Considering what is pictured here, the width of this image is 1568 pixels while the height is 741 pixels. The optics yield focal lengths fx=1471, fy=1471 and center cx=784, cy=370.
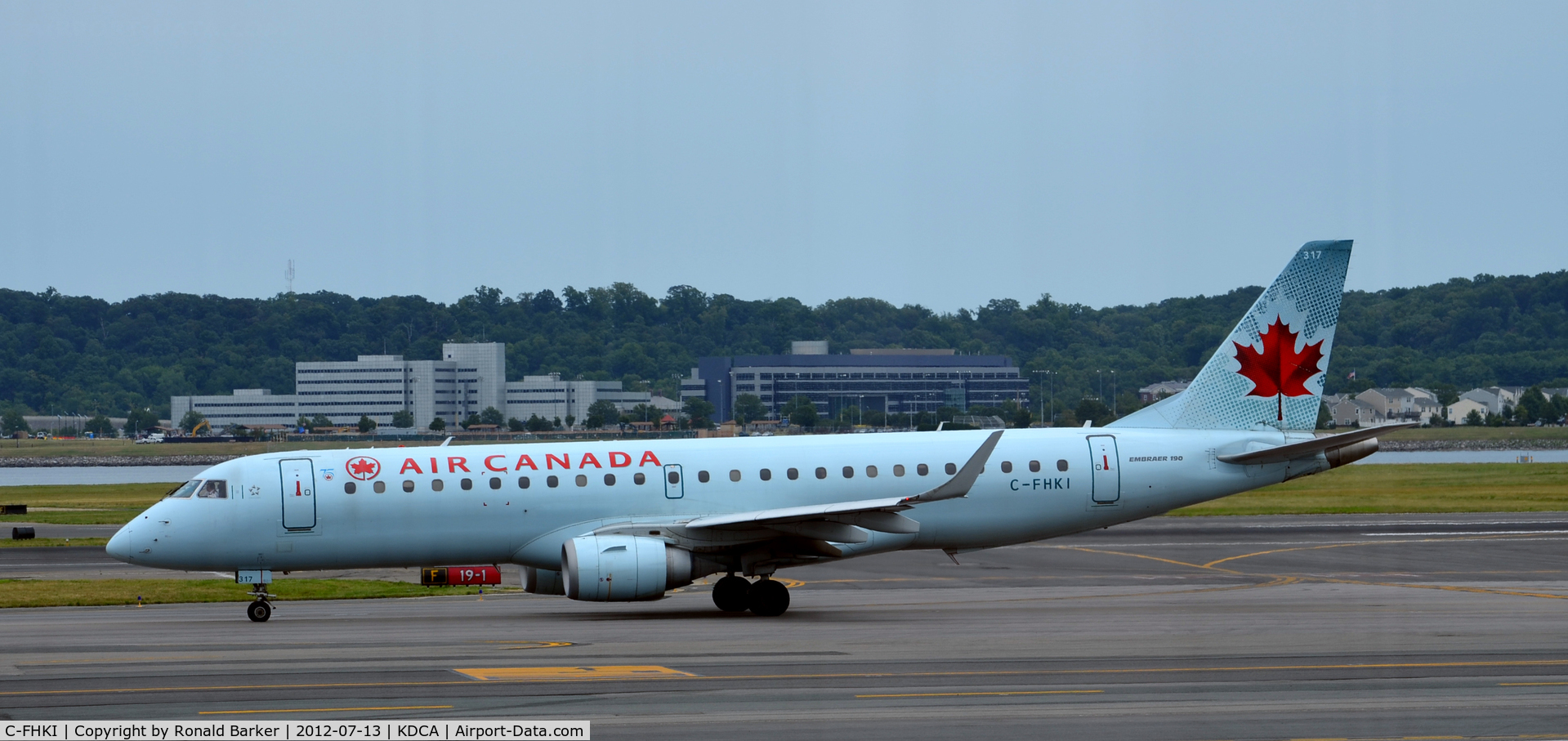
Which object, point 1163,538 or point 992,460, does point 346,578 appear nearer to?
point 992,460

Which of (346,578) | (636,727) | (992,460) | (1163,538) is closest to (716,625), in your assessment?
(992,460)

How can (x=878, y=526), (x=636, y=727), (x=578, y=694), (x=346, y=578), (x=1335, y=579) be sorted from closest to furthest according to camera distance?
1. (x=636, y=727)
2. (x=578, y=694)
3. (x=878, y=526)
4. (x=1335, y=579)
5. (x=346, y=578)

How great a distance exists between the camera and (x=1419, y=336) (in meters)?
193

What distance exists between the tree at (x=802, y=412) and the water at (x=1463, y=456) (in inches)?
2361

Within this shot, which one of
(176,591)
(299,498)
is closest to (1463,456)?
(176,591)

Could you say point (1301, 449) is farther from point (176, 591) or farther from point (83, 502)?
point (83, 502)

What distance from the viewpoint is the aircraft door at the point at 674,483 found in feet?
89.1

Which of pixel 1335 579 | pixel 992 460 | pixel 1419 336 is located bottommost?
pixel 1335 579

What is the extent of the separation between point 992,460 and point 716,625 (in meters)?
6.71

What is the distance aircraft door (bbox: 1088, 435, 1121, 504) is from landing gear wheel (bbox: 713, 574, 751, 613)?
275 inches

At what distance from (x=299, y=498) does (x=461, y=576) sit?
6457 millimetres

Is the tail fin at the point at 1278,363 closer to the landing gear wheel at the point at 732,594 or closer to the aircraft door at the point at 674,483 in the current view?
the landing gear wheel at the point at 732,594

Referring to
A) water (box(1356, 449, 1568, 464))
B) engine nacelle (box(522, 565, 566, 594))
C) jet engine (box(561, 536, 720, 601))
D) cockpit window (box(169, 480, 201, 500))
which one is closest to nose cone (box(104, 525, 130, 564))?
cockpit window (box(169, 480, 201, 500))

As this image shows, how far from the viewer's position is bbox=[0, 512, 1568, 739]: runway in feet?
51.2
